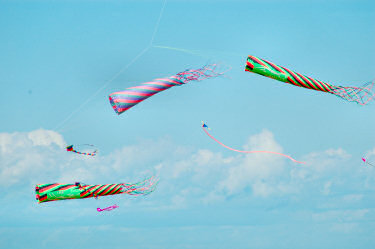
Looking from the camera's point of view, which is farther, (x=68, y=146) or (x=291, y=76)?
(x=68, y=146)

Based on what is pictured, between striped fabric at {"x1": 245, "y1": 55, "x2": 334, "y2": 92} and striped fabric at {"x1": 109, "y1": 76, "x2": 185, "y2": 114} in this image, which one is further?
striped fabric at {"x1": 109, "y1": 76, "x2": 185, "y2": 114}

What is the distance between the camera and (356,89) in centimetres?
5631

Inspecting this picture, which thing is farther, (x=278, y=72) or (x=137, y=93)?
(x=137, y=93)

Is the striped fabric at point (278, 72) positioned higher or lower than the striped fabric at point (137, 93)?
lower

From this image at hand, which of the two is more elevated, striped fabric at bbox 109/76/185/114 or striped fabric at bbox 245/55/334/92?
striped fabric at bbox 109/76/185/114

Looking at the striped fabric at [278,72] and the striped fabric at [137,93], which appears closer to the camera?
the striped fabric at [278,72]

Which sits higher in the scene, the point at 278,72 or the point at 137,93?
the point at 137,93

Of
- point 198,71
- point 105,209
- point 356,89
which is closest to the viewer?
point 356,89

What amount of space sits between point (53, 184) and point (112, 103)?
14875 mm

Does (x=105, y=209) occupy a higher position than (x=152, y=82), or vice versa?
(x=152, y=82)

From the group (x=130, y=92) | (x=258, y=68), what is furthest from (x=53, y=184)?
(x=258, y=68)

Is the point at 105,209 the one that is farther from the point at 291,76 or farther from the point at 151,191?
the point at 291,76

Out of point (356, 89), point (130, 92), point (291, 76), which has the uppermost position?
point (130, 92)

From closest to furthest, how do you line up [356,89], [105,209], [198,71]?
[356,89] < [198,71] < [105,209]
